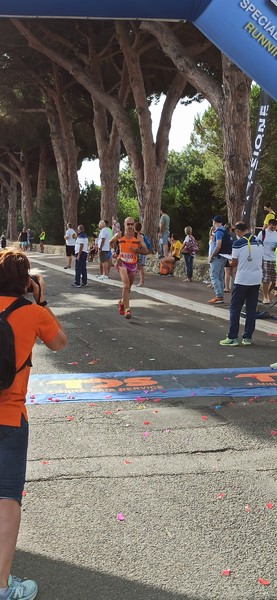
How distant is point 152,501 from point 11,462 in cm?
134

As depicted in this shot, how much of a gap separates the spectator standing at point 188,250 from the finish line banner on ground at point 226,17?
27.5ft

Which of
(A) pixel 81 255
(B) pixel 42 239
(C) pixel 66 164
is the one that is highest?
(C) pixel 66 164

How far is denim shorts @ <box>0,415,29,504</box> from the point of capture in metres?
2.78

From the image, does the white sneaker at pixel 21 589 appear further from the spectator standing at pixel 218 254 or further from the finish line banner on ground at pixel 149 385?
the spectator standing at pixel 218 254

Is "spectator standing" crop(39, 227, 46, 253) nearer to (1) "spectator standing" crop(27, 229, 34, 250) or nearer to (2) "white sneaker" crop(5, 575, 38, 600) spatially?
(1) "spectator standing" crop(27, 229, 34, 250)

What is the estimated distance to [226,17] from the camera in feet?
26.6

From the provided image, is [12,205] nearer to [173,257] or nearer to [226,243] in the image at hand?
[173,257]

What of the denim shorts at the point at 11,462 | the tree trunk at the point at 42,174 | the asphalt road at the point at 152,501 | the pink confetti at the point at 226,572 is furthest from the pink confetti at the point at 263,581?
the tree trunk at the point at 42,174

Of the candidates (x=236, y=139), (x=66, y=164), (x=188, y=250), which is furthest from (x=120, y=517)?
(x=66, y=164)

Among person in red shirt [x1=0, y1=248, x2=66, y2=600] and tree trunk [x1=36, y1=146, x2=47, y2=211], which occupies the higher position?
tree trunk [x1=36, y1=146, x2=47, y2=211]

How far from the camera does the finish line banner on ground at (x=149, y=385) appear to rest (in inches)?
251

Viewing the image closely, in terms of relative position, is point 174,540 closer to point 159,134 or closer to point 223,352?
point 223,352

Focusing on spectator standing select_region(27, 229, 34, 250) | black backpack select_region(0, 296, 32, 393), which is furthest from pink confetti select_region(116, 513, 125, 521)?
spectator standing select_region(27, 229, 34, 250)

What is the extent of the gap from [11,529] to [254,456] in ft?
7.69
